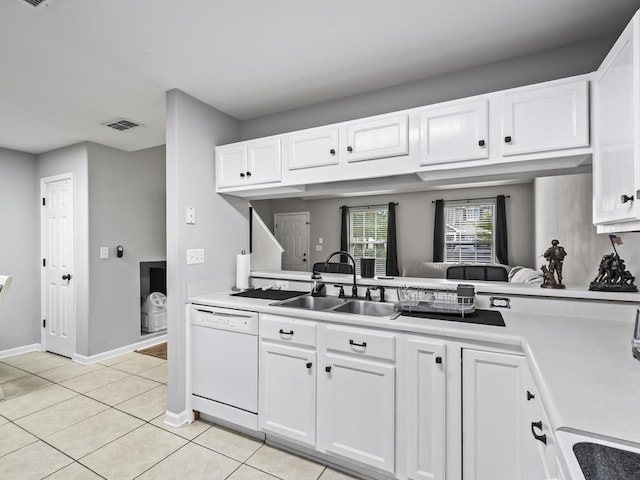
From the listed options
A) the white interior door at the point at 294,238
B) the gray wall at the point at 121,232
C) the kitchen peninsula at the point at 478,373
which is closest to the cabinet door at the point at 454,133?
the kitchen peninsula at the point at 478,373

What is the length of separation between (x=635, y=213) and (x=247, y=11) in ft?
6.24

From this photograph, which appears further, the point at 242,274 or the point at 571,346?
the point at 242,274

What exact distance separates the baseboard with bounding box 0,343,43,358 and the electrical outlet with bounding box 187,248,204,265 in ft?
10.4

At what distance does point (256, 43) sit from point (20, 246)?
4.04m

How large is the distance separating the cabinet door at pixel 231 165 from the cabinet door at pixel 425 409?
1829 millimetres

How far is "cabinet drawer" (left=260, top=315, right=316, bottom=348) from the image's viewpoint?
6.48 feet

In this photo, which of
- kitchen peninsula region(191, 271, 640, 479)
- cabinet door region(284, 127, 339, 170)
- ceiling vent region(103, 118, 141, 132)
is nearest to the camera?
kitchen peninsula region(191, 271, 640, 479)

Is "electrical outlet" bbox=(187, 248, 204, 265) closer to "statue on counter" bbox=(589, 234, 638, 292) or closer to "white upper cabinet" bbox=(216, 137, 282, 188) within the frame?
"white upper cabinet" bbox=(216, 137, 282, 188)

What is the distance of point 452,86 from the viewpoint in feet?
7.36

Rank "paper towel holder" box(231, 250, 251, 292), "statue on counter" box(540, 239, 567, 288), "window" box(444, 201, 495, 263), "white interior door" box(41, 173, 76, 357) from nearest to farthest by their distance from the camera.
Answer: "statue on counter" box(540, 239, 567, 288) → "paper towel holder" box(231, 250, 251, 292) → "white interior door" box(41, 173, 76, 357) → "window" box(444, 201, 495, 263)

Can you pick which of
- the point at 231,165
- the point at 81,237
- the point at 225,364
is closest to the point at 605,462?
the point at 225,364

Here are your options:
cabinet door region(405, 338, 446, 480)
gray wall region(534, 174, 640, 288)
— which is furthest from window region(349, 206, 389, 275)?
cabinet door region(405, 338, 446, 480)

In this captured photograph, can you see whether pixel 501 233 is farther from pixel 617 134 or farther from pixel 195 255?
pixel 195 255

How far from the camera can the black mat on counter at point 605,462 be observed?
0.63 m
